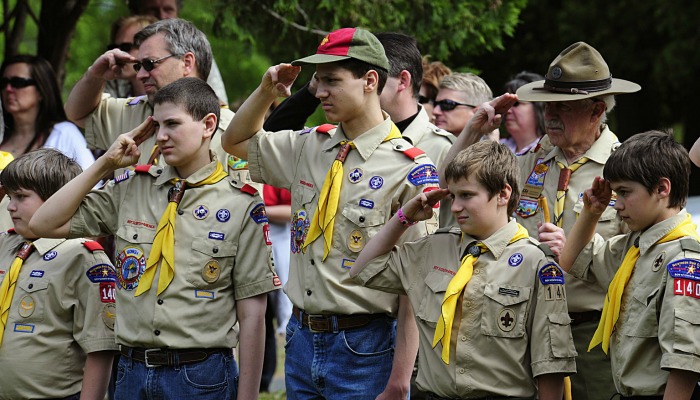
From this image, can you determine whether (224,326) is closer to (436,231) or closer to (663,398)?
(436,231)

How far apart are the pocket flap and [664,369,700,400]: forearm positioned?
26.1 inches

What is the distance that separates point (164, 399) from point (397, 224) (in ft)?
4.46

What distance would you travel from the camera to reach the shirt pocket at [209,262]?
17.6 ft

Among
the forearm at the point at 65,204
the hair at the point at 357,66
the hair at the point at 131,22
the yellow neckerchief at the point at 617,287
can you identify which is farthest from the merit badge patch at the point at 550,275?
the hair at the point at 131,22

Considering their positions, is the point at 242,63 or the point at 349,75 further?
the point at 242,63

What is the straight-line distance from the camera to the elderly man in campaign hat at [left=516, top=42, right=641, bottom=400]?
5.41 meters

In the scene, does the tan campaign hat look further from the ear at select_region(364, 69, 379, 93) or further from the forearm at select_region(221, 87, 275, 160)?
the forearm at select_region(221, 87, 275, 160)

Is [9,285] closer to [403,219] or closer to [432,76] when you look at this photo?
[403,219]

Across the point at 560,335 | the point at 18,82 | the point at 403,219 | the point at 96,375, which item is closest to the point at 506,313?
the point at 560,335

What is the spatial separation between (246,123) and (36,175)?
114 centimetres

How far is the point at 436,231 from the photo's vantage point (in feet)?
16.9

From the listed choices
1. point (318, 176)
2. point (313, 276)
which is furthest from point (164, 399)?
point (318, 176)

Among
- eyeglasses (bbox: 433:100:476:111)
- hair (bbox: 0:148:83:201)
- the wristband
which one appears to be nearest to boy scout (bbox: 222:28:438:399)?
the wristband

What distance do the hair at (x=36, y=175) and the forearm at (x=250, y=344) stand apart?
1182 mm
